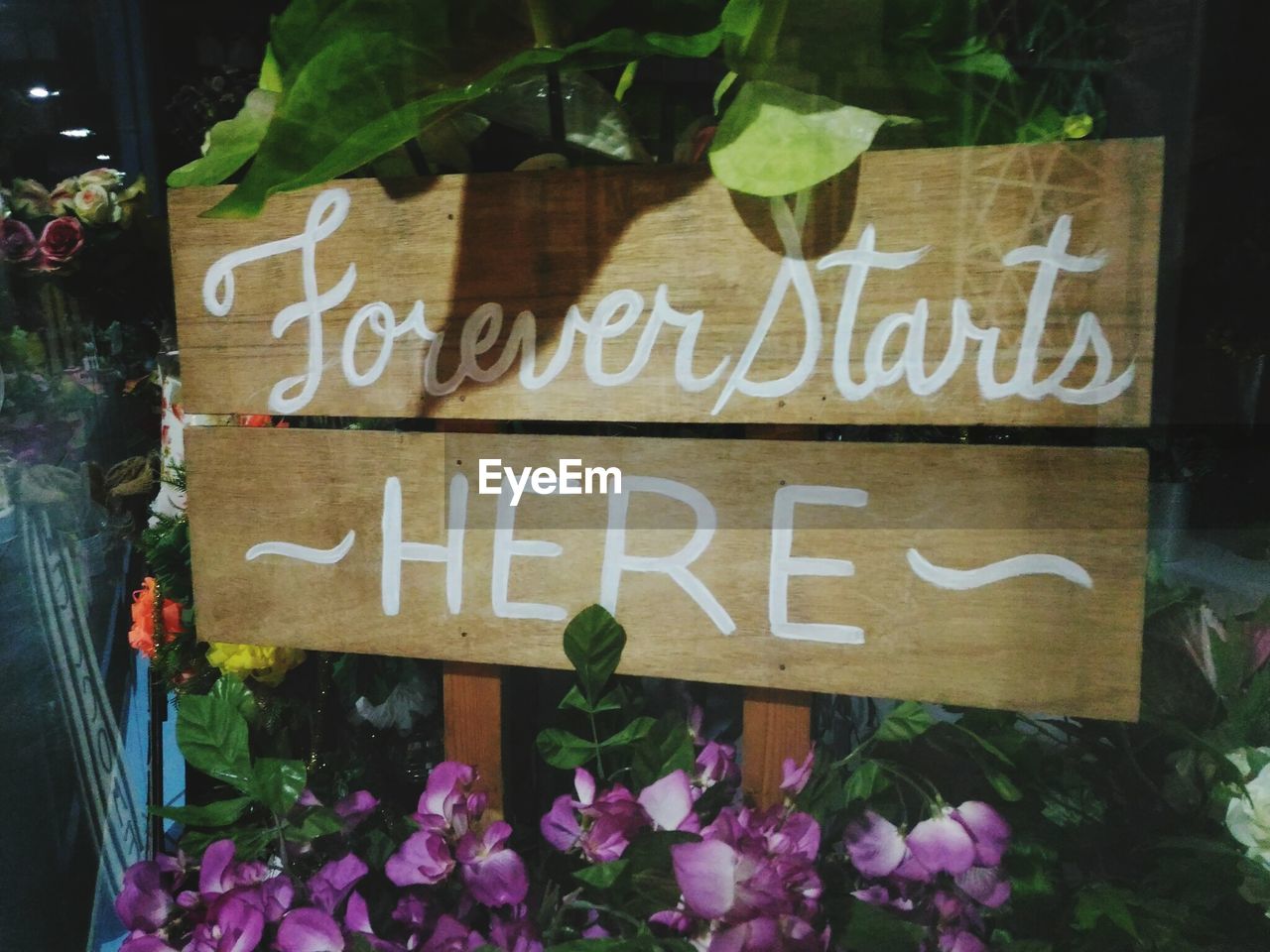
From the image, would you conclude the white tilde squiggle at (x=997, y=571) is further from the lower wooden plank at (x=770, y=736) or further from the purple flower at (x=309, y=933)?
the purple flower at (x=309, y=933)

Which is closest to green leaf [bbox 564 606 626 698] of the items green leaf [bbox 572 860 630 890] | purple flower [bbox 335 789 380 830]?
green leaf [bbox 572 860 630 890]

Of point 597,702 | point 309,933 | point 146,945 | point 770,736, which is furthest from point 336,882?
point 770,736

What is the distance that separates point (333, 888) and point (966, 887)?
47cm

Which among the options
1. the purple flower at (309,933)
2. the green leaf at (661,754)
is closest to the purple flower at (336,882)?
the purple flower at (309,933)

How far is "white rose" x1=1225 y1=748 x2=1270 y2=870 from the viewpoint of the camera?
21.3 inches

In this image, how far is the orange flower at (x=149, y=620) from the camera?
76cm

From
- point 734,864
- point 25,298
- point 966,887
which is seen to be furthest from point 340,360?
point 966,887

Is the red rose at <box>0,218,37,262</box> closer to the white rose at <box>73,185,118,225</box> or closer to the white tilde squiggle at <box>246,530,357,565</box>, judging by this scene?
the white rose at <box>73,185,118,225</box>

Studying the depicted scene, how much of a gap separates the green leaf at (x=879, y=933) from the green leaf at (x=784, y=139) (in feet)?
1.59

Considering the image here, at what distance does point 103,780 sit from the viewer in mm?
846

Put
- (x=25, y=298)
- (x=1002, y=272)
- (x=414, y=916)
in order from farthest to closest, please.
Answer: (x=25, y=298), (x=414, y=916), (x=1002, y=272)

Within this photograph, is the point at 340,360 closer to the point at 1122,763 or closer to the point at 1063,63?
the point at 1063,63

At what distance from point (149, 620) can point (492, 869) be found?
41 cm
